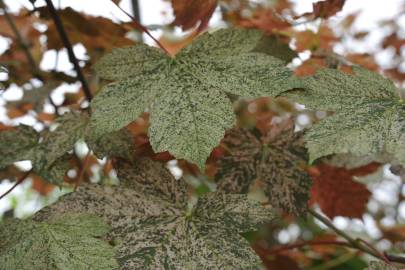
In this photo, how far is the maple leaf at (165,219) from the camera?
687mm

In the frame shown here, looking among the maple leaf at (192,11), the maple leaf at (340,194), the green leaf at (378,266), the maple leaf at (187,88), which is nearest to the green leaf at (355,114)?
the maple leaf at (187,88)

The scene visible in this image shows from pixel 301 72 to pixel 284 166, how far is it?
45 cm

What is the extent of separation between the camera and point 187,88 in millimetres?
744

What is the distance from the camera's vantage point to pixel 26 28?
167 cm

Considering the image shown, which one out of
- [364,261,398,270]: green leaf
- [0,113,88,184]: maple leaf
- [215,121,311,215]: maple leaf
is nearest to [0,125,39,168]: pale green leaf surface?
[0,113,88,184]: maple leaf

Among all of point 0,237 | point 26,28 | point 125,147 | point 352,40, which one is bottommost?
point 352,40

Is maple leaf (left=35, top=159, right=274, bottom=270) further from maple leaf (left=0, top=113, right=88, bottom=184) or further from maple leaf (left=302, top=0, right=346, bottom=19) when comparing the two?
maple leaf (left=302, top=0, right=346, bottom=19)

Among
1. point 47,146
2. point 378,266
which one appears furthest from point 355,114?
point 47,146

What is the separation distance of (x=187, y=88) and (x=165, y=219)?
20 centimetres

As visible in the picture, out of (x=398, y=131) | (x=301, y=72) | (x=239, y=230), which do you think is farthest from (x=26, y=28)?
(x=398, y=131)

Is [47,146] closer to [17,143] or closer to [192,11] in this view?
[17,143]

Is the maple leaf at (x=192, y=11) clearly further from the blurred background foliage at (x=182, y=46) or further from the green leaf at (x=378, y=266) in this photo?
the green leaf at (x=378, y=266)

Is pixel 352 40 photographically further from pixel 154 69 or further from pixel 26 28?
pixel 154 69

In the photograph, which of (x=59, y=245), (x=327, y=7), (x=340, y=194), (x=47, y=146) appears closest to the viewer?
(x=59, y=245)
